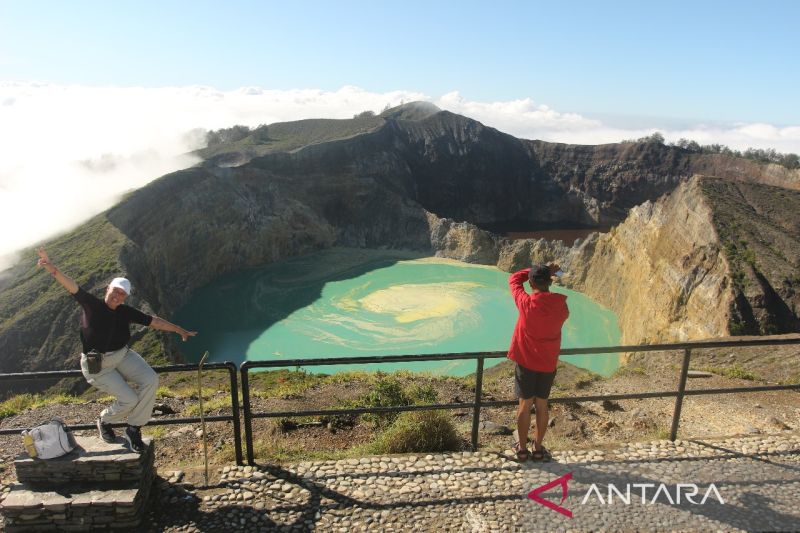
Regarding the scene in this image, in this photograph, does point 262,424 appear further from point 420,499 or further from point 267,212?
point 267,212

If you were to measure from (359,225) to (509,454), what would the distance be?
48.1 metres

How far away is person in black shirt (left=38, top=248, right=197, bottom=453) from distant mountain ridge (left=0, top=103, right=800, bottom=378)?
68.8 ft

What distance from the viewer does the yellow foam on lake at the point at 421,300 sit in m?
33.2

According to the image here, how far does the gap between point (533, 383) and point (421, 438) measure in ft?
4.85

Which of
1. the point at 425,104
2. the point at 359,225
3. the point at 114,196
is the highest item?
the point at 425,104

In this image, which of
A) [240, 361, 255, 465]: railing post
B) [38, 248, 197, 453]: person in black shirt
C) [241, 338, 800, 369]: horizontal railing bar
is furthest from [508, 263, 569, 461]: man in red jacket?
[38, 248, 197, 453]: person in black shirt

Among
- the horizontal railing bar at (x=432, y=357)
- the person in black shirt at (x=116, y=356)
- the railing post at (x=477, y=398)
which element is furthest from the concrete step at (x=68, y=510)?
the railing post at (x=477, y=398)

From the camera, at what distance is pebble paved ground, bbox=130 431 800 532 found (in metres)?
4.66

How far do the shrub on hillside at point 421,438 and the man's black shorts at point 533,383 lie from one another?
3.84 ft

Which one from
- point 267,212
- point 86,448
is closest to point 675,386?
point 86,448

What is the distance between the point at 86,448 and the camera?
4871 millimetres

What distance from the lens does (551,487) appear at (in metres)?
5.17

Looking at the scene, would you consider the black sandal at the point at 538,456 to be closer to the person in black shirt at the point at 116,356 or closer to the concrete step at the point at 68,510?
the person in black shirt at the point at 116,356

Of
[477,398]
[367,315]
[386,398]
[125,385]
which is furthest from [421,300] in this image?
[125,385]
